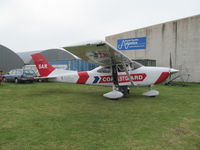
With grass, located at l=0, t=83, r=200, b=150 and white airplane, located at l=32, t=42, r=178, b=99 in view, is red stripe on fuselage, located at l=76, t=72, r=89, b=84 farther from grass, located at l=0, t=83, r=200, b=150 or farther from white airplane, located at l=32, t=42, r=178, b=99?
grass, located at l=0, t=83, r=200, b=150

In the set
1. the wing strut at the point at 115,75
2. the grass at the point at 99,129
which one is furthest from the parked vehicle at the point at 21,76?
the grass at the point at 99,129

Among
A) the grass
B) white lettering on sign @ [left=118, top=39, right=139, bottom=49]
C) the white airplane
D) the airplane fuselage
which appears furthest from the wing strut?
white lettering on sign @ [left=118, top=39, right=139, bottom=49]

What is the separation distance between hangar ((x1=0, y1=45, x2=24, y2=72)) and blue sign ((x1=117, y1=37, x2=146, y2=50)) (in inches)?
797

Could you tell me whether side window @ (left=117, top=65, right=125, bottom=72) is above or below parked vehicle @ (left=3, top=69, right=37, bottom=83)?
above

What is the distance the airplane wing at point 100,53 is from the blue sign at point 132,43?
1458 centimetres

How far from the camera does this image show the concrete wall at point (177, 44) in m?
18.0

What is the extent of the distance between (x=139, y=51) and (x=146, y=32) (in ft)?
8.59

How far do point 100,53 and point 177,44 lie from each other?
15194mm

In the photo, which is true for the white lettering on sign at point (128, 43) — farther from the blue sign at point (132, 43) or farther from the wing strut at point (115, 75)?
the wing strut at point (115, 75)

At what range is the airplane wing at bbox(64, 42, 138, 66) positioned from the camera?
6254mm

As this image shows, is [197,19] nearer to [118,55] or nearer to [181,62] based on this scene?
[181,62]

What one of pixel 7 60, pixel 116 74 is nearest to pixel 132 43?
pixel 116 74

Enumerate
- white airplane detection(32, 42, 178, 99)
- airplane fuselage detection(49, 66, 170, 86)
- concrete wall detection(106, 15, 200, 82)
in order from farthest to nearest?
concrete wall detection(106, 15, 200, 82), airplane fuselage detection(49, 66, 170, 86), white airplane detection(32, 42, 178, 99)

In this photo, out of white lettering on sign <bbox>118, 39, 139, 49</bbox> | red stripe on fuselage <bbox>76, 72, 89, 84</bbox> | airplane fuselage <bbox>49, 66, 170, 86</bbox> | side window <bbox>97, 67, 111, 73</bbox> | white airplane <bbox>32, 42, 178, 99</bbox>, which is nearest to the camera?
white airplane <bbox>32, 42, 178, 99</bbox>
